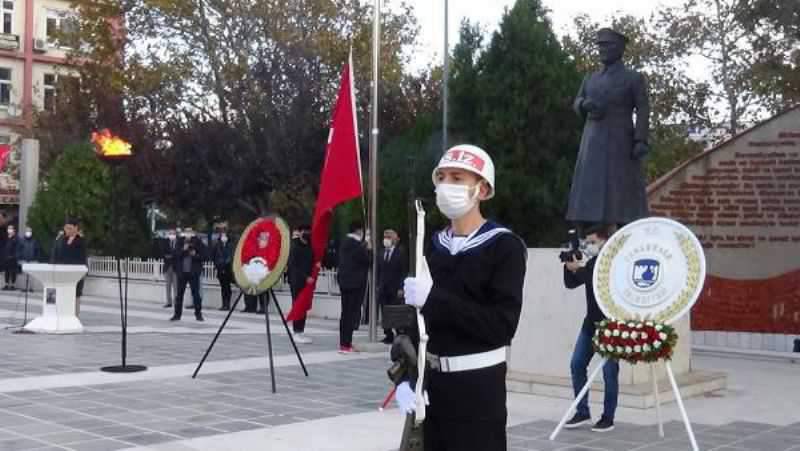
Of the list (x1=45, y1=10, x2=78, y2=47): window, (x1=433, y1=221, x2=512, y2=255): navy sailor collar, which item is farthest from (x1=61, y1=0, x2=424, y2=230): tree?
(x1=433, y1=221, x2=512, y2=255): navy sailor collar

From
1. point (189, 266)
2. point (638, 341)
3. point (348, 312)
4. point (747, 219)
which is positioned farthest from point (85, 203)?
point (638, 341)

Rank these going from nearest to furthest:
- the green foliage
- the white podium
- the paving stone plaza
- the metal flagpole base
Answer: the paving stone plaza < the metal flagpole base < the white podium < the green foliage

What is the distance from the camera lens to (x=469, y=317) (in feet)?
13.6

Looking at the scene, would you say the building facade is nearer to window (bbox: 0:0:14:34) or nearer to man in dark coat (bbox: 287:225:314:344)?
window (bbox: 0:0:14:34)

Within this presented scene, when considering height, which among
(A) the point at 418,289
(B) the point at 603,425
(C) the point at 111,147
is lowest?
(B) the point at 603,425

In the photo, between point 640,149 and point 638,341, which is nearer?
point 638,341

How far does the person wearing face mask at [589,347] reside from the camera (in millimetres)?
8508

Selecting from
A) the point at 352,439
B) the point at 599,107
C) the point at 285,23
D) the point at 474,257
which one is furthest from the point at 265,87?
the point at 474,257

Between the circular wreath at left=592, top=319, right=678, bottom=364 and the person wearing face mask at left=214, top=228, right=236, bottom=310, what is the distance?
50.4 feet

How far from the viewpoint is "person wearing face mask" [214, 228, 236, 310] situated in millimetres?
22609

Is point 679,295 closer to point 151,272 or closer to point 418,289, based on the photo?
point 418,289

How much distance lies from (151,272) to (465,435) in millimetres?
23210

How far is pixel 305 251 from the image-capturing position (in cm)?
1641

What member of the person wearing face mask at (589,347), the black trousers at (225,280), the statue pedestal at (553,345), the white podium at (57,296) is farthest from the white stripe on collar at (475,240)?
the black trousers at (225,280)
